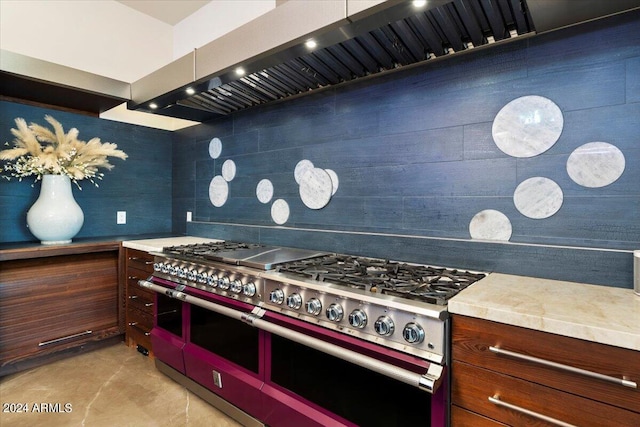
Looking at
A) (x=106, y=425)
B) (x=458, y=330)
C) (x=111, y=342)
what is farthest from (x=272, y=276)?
(x=111, y=342)

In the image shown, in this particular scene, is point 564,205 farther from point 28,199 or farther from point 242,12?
point 28,199

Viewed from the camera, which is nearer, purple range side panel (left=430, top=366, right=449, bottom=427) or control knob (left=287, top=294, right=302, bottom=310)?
purple range side panel (left=430, top=366, right=449, bottom=427)

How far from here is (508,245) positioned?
4.77 feet

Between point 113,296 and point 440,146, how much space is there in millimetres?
2578

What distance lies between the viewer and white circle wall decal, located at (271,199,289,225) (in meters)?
2.39

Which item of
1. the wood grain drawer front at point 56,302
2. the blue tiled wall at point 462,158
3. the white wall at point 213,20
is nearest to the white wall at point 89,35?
the white wall at point 213,20

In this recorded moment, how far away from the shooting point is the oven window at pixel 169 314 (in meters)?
2.05

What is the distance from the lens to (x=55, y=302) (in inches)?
90.7

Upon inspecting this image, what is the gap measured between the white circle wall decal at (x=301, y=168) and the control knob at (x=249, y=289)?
0.93 metres

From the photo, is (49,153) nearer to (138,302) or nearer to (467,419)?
(138,302)

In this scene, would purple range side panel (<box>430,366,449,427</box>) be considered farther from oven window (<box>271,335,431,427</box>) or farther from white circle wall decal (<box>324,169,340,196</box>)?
white circle wall decal (<box>324,169,340,196</box>)

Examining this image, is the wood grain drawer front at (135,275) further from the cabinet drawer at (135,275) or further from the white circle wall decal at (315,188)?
the white circle wall decal at (315,188)

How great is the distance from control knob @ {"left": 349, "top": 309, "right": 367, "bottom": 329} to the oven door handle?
10cm

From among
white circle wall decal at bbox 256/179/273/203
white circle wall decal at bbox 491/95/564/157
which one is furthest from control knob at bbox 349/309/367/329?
white circle wall decal at bbox 256/179/273/203
